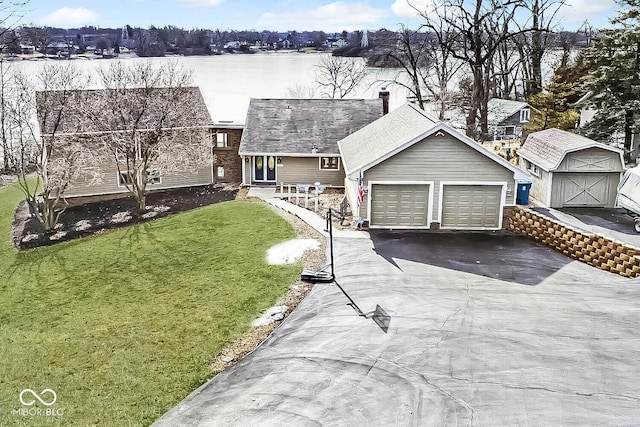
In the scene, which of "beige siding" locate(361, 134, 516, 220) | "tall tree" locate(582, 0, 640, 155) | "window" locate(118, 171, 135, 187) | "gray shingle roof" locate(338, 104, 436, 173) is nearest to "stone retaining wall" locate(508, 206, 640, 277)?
"beige siding" locate(361, 134, 516, 220)

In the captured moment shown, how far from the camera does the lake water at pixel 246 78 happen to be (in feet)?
156

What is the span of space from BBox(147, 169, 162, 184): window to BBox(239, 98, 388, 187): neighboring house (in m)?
4.63

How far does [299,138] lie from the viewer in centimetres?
2980

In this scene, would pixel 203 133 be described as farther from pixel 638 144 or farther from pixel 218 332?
pixel 638 144

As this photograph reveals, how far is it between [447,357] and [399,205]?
10325 millimetres

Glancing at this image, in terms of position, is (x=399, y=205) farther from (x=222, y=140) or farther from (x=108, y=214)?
(x=108, y=214)

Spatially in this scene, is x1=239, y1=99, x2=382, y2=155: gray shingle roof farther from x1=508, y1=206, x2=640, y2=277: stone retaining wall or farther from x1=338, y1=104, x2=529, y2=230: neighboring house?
x1=508, y1=206, x2=640, y2=277: stone retaining wall

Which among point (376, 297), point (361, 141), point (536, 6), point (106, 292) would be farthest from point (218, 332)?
point (536, 6)

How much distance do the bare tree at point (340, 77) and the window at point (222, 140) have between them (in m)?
25.9

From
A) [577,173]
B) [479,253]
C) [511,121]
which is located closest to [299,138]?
[577,173]

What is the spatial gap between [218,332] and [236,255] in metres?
5.71

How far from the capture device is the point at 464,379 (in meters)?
10.2

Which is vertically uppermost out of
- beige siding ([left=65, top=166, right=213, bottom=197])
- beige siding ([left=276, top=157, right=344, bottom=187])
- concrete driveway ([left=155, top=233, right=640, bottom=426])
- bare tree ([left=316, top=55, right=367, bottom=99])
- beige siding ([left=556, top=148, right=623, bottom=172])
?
bare tree ([left=316, top=55, right=367, bottom=99])

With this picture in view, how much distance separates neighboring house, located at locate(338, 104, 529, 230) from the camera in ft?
65.8
